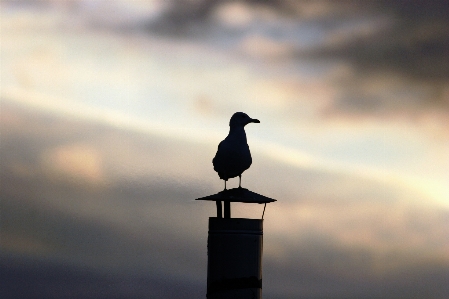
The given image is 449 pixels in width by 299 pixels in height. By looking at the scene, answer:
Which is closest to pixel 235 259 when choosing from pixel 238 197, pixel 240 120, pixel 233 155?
pixel 238 197

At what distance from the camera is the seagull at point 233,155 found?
2102cm

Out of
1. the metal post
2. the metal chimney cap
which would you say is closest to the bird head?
the metal chimney cap

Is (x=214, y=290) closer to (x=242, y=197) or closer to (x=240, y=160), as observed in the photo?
(x=242, y=197)

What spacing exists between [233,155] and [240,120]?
1.36m

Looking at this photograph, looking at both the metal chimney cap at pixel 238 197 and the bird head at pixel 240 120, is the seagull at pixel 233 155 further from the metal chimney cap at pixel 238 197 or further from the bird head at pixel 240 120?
the metal chimney cap at pixel 238 197

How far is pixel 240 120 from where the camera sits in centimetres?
2167

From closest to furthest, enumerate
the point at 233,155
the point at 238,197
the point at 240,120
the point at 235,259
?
the point at 235,259, the point at 238,197, the point at 233,155, the point at 240,120

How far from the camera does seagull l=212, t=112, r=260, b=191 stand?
827 inches

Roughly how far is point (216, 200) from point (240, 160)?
5.29 ft

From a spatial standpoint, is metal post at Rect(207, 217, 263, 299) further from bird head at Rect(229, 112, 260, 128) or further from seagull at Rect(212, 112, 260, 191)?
bird head at Rect(229, 112, 260, 128)

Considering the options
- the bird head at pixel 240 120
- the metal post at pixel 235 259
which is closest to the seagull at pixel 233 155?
the bird head at pixel 240 120

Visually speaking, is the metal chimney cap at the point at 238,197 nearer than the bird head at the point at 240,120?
Yes

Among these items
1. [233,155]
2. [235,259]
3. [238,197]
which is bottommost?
[235,259]

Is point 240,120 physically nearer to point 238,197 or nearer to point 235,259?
point 238,197
